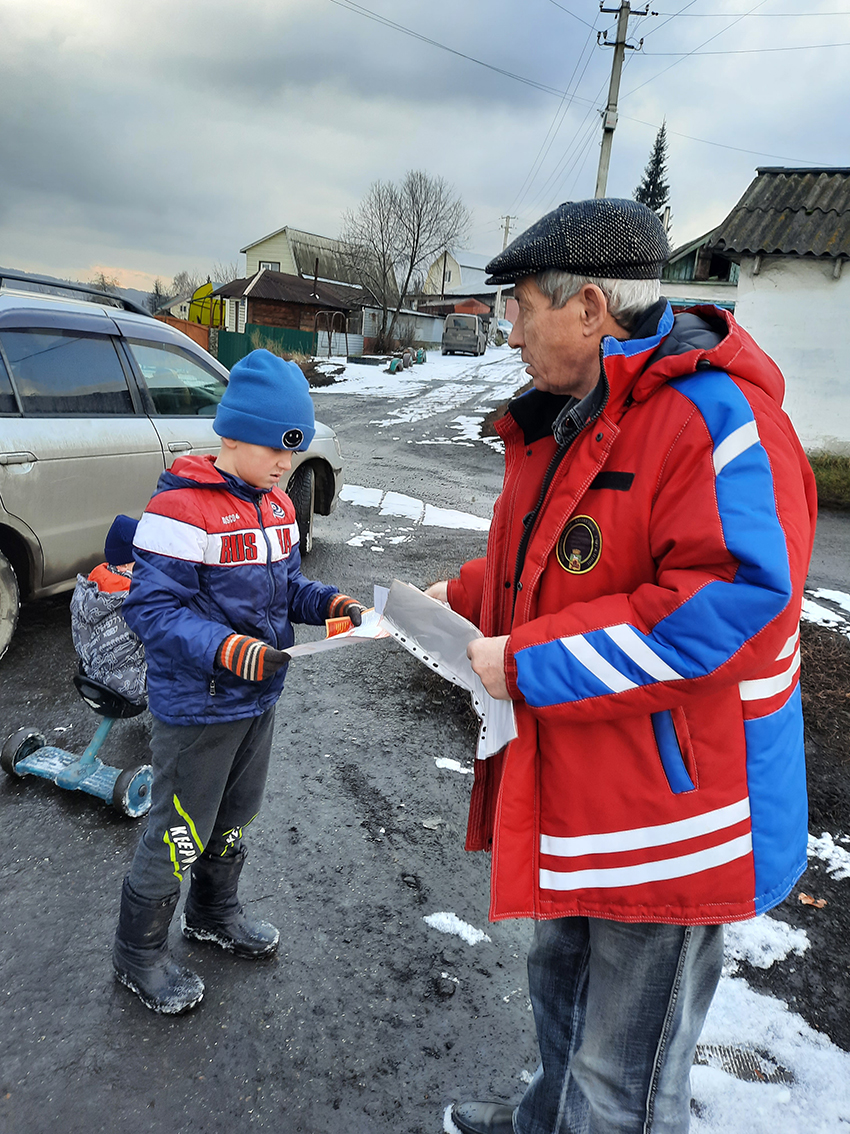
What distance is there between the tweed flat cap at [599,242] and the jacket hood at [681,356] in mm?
125

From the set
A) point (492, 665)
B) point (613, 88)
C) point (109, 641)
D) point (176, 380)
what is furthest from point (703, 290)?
point (492, 665)

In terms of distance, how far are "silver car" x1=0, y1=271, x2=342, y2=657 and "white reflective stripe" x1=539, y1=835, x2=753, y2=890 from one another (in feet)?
12.1

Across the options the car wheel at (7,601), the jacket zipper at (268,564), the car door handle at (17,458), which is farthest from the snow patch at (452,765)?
the car door handle at (17,458)

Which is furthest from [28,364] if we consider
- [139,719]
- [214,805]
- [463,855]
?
[463,855]

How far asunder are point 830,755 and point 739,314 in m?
10.9

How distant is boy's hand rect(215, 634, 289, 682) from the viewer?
1.77 m

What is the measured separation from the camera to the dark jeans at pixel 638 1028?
1.41 metres

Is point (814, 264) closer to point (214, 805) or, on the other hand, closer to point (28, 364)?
point (28, 364)

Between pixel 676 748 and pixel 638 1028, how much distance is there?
0.62 metres

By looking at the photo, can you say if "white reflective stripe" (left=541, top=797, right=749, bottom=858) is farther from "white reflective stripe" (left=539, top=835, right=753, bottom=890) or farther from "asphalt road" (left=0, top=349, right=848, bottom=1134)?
"asphalt road" (left=0, top=349, right=848, bottom=1134)

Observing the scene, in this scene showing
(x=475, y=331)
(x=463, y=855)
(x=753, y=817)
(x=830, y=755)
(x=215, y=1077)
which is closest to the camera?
(x=753, y=817)

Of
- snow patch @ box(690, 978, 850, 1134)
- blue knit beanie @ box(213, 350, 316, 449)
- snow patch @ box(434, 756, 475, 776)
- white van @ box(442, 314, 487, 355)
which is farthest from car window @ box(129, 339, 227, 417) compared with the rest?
white van @ box(442, 314, 487, 355)

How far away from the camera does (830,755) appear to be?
3744mm

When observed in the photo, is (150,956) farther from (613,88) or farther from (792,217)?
(613,88)
